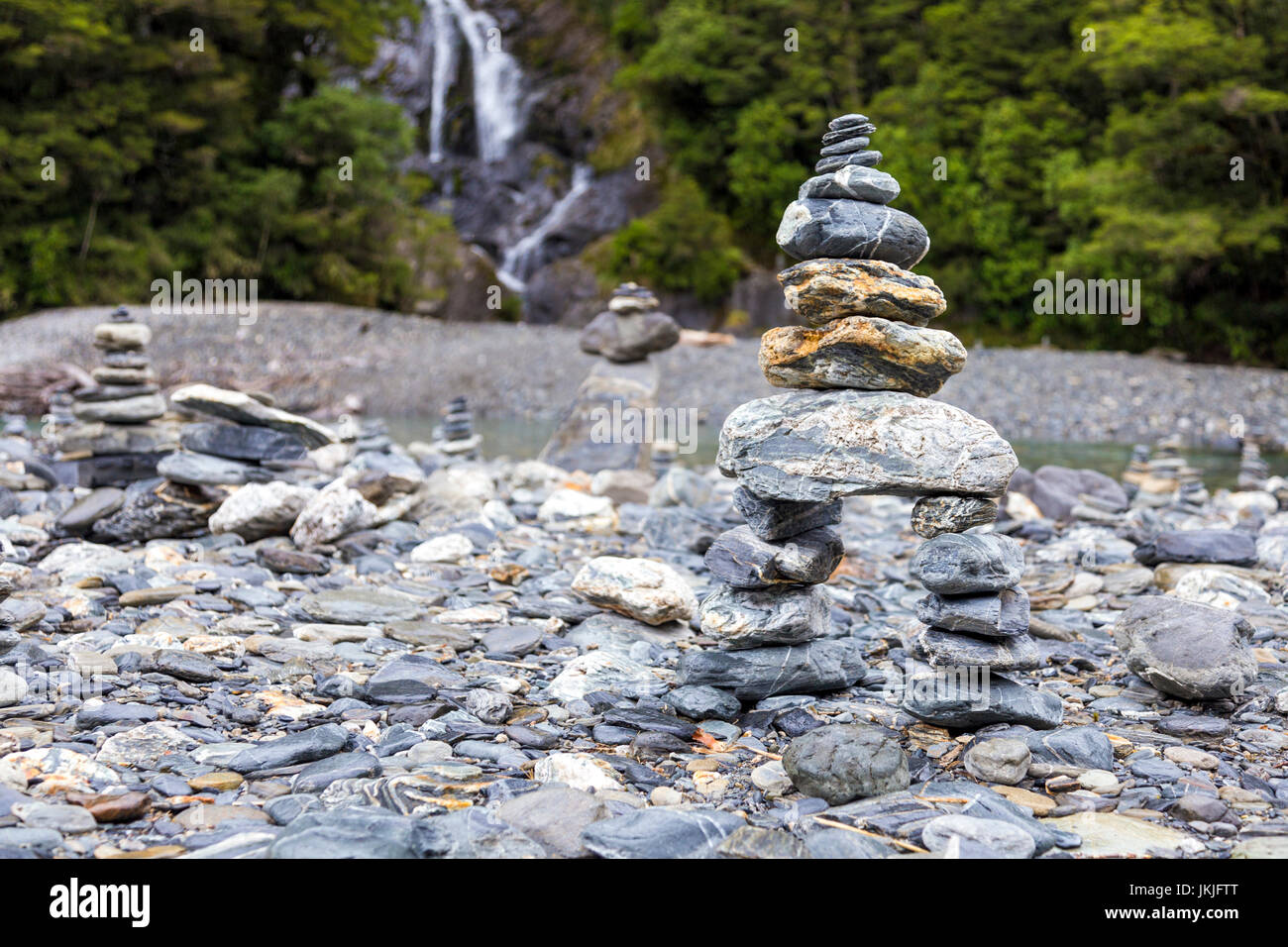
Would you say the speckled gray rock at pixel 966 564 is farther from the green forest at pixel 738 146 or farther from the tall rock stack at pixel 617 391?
the green forest at pixel 738 146

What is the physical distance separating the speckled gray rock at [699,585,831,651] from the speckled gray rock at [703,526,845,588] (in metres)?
0.06

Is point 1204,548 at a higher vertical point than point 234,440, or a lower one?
lower

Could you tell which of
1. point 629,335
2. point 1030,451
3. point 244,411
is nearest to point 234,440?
point 244,411

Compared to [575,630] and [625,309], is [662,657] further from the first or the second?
[625,309]

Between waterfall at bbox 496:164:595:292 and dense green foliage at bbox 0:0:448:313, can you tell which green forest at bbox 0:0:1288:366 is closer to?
dense green foliage at bbox 0:0:448:313

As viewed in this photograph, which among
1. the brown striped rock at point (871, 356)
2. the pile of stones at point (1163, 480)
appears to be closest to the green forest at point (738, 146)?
the pile of stones at point (1163, 480)

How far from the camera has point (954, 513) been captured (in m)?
4.25

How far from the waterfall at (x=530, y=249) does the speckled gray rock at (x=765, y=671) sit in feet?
103

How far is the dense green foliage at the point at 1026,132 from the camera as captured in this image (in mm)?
25844

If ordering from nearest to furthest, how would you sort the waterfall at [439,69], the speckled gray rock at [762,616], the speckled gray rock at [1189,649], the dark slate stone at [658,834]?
the dark slate stone at [658,834] → the speckled gray rock at [1189,649] → the speckled gray rock at [762,616] → the waterfall at [439,69]

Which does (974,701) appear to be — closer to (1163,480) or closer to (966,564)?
(966,564)

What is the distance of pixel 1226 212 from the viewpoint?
26000 mm

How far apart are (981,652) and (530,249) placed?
33299mm

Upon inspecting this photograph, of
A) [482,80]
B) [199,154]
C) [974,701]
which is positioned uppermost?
[482,80]
